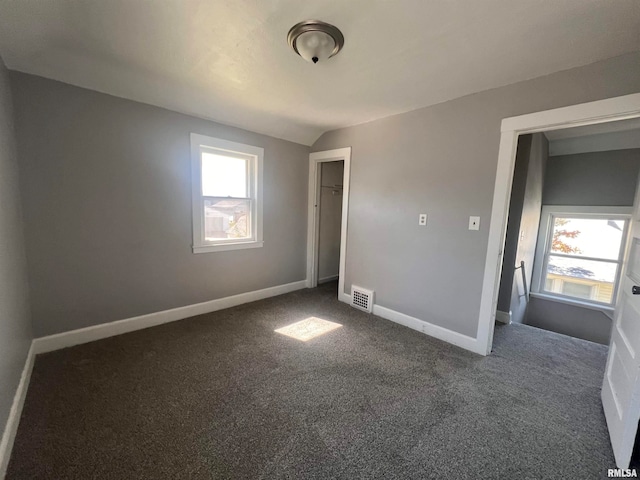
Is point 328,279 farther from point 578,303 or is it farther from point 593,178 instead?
point 593,178

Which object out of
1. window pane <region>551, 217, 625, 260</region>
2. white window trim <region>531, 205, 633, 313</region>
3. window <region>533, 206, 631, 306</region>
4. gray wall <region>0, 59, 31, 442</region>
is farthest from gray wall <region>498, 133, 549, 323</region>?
gray wall <region>0, 59, 31, 442</region>

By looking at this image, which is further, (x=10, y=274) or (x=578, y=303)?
(x=578, y=303)

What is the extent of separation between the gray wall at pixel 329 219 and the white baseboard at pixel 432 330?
1.48 m

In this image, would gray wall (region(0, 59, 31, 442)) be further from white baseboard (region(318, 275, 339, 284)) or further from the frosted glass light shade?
white baseboard (region(318, 275, 339, 284))

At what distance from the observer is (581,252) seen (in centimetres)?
410

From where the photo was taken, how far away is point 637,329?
1380 millimetres

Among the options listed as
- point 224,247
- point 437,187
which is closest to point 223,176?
point 224,247

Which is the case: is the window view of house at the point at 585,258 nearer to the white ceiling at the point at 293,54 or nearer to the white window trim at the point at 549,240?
the white window trim at the point at 549,240

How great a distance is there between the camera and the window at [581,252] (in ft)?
12.5

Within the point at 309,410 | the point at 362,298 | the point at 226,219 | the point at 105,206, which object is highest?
the point at 105,206

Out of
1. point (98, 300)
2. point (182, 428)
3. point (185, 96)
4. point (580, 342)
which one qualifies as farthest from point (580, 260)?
point (98, 300)

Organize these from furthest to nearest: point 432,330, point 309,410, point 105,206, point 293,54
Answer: point 432,330 → point 105,206 → point 293,54 → point 309,410

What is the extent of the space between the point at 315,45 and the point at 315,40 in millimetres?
38

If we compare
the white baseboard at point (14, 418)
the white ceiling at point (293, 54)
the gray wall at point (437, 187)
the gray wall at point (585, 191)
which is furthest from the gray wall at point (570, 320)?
the white baseboard at point (14, 418)
